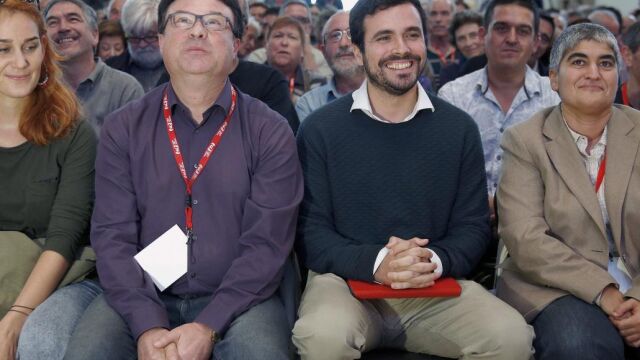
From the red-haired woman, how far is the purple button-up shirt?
7.3 inches

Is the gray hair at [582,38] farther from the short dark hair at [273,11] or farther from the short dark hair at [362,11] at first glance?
the short dark hair at [273,11]

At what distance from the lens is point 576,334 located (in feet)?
8.62

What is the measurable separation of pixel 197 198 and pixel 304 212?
44 cm

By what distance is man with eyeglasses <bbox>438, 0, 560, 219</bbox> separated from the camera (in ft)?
13.6

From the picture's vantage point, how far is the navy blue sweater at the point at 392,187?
9.55 feet

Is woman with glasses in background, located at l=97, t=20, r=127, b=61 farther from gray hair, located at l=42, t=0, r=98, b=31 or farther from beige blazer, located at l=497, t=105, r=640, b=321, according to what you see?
beige blazer, located at l=497, t=105, r=640, b=321

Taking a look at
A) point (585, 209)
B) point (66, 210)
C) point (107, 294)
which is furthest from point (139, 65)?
point (585, 209)

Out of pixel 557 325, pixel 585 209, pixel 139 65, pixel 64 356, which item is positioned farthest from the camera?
pixel 139 65

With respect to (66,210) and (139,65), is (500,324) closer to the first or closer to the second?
(66,210)

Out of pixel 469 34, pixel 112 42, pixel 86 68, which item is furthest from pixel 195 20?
pixel 469 34

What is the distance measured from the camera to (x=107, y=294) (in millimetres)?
2678

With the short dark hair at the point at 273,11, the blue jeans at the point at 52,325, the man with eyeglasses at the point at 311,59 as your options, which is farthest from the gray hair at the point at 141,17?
the short dark hair at the point at 273,11

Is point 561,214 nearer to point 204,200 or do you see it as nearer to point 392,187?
point 392,187

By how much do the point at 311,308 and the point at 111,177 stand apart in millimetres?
852
